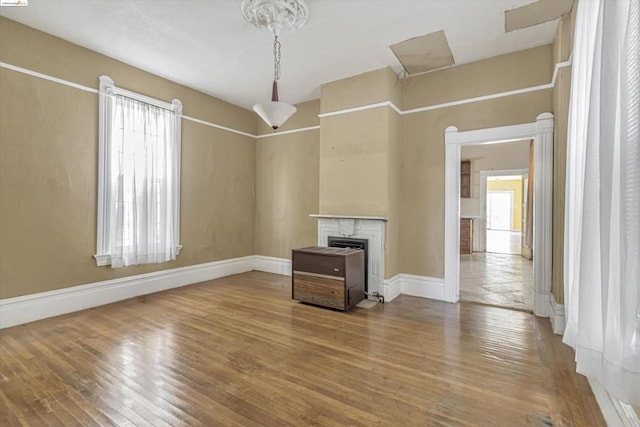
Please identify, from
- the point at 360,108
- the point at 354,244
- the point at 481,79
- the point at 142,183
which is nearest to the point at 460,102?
the point at 481,79

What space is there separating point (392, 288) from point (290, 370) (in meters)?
2.26

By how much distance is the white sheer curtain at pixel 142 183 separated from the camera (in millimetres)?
3908

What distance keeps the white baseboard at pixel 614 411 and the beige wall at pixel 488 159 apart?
6816 mm

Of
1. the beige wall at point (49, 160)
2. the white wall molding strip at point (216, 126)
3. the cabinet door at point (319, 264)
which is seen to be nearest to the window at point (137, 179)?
the beige wall at point (49, 160)

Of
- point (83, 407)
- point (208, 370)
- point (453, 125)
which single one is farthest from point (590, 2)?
point (83, 407)

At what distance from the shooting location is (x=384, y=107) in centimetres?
405

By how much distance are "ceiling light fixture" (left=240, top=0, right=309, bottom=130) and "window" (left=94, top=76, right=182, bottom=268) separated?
2.23 meters

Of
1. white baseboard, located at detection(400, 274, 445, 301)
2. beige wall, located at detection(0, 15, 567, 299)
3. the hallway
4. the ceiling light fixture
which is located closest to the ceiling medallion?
the ceiling light fixture

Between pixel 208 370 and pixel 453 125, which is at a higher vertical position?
pixel 453 125

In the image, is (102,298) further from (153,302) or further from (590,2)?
(590,2)

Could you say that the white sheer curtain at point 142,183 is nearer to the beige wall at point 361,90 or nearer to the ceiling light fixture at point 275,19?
the ceiling light fixture at point 275,19

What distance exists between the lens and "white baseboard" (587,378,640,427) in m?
1.43

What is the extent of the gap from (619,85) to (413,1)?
7.04 feet

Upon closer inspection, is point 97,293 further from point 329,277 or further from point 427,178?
point 427,178
